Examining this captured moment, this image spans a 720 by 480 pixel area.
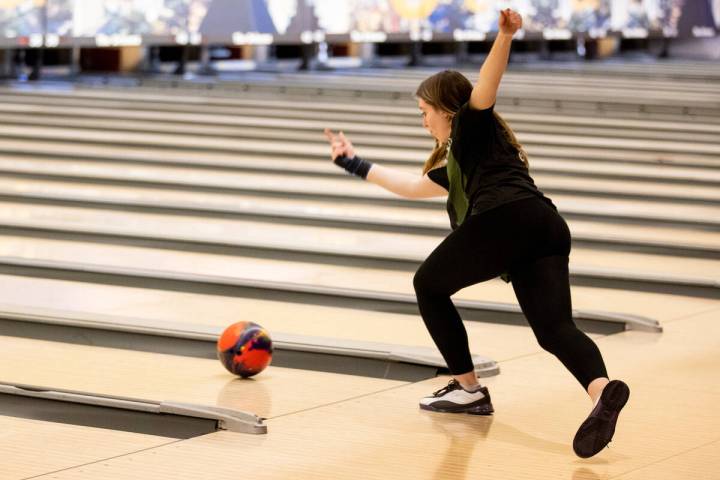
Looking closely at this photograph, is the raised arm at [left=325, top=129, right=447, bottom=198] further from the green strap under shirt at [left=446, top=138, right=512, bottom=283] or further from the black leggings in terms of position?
the black leggings

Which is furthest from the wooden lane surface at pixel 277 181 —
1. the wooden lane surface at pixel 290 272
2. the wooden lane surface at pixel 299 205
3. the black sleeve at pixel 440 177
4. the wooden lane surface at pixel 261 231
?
the black sleeve at pixel 440 177

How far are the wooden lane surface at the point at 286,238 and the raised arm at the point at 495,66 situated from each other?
277cm

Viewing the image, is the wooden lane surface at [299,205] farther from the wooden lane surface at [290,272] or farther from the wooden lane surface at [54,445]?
the wooden lane surface at [54,445]

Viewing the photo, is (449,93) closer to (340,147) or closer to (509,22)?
(509,22)

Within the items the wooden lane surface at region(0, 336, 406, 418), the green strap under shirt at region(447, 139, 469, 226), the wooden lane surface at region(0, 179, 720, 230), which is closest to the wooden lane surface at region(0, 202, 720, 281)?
the wooden lane surface at region(0, 179, 720, 230)

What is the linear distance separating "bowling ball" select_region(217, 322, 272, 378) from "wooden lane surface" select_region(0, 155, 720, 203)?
4066 mm

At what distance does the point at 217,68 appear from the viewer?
62.6ft

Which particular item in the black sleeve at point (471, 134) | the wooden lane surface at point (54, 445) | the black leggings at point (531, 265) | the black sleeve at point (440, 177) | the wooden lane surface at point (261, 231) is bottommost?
the wooden lane surface at point (261, 231)

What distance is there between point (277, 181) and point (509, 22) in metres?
5.25

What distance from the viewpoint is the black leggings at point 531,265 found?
10.9ft

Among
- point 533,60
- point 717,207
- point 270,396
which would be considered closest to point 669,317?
point 270,396

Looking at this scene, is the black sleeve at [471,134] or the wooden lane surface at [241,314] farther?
the wooden lane surface at [241,314]

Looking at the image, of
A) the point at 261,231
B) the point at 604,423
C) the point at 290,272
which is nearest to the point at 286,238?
the point at 261,231

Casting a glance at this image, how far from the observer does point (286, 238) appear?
6551mm
